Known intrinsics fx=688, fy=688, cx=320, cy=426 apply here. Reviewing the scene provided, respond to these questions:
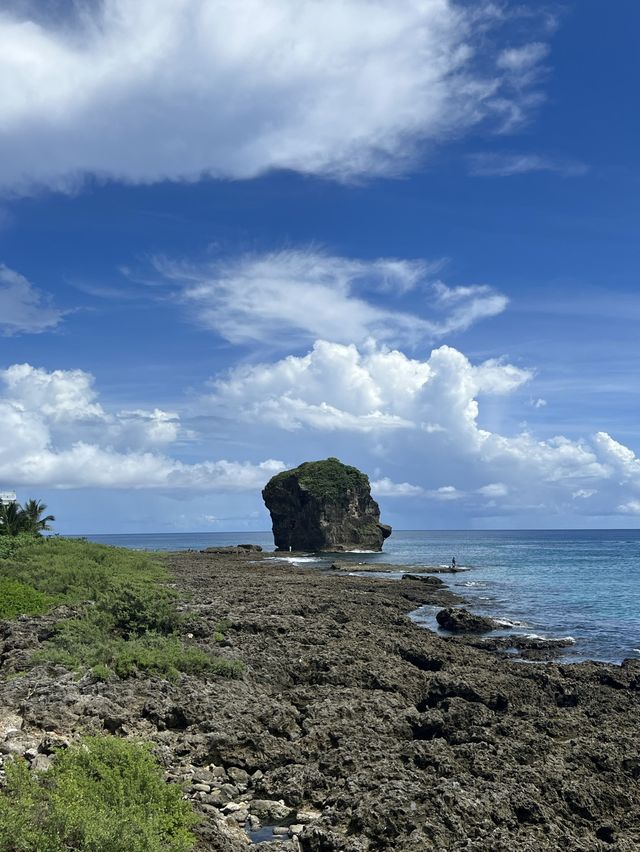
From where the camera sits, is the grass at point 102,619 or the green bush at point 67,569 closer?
the grass at point 102,619

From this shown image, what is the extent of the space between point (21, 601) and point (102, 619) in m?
5.99

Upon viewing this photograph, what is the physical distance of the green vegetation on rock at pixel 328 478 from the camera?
132000 millimetres

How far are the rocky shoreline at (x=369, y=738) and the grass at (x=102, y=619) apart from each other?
769 millimetres

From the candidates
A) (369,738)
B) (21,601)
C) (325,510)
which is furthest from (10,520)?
(325,510)

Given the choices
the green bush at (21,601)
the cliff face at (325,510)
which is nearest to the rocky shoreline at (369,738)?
the green bush at (21,601)

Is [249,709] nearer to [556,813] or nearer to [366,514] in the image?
[556,813]

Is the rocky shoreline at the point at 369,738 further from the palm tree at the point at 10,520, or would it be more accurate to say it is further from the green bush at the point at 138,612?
the palm tree at the point at 10,520

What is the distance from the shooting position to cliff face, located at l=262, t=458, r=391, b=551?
131250 mm

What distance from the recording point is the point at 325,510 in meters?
131

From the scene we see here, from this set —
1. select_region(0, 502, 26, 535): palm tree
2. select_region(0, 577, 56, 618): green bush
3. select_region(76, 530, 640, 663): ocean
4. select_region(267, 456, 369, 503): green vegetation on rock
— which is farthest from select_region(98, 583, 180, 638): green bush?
select_region(267, 456, 369, 503): green vegetation on rock

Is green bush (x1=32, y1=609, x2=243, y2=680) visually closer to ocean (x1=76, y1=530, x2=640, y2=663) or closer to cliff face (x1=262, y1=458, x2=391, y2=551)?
ocean (x1=76, y1=530, x2=640, y2=663)

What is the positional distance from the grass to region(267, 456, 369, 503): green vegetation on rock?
3563 inches

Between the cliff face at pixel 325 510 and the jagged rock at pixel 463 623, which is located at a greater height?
the cliff face at pixel 325 510

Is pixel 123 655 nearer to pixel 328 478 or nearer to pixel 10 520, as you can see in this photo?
pixel 10 520
